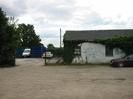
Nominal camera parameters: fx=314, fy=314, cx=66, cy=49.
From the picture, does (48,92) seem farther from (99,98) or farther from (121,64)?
(121,64)

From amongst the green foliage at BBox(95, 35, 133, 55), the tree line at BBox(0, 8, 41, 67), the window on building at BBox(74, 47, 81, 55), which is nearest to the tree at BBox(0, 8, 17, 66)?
the tree line at BBox(0, 8, 41, 67)

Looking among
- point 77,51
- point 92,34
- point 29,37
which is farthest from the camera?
point 29,37

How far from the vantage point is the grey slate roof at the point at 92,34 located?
134 ft

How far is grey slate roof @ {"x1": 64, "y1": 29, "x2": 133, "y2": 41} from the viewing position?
40994 millimetres

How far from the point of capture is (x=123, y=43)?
1500 inches

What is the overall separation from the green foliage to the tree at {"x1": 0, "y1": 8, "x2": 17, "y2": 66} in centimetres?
1159

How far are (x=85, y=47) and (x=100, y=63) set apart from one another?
276 cm

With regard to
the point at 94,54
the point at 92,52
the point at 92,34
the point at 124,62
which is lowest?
the point at 124,62

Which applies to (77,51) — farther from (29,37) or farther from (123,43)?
(29,37)

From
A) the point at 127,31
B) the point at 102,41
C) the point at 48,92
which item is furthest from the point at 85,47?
the point at 48,92

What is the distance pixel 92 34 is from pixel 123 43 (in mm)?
6434

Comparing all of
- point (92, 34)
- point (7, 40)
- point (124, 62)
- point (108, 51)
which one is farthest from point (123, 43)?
point (7, 40)

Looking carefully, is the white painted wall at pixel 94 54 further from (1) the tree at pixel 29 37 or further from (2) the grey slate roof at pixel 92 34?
(1) the tree at pixel 29 37

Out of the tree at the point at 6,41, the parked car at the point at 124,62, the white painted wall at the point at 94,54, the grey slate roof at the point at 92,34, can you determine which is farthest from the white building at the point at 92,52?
the tree at the point at 6,41
